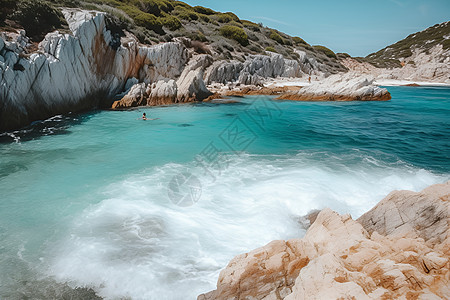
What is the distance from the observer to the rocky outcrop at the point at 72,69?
15.5m

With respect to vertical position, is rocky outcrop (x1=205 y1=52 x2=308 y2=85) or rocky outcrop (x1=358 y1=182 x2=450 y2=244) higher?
rocky outcrop (x1=205 y1=52 x2=308 y2=85)

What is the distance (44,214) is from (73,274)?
3349mm

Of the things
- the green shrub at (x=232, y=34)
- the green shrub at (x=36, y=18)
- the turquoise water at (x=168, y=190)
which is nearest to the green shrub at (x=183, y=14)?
the green shrub at (x=232, y=34)

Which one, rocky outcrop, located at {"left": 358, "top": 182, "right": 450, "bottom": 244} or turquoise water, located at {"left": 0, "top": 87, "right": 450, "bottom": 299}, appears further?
turquoise water, located at {"left": 0, "top": 87, "right": 450, "bottom": 299}

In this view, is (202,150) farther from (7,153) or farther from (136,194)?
(7,153)

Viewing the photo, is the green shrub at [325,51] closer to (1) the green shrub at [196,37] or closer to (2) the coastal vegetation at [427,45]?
(2) the coastal vegetation at [427,45]

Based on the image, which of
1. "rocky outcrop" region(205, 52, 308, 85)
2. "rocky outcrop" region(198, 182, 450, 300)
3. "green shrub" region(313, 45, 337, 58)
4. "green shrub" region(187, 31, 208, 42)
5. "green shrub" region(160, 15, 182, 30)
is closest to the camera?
"rocky outcrop" region(198, 182, 450, 300)

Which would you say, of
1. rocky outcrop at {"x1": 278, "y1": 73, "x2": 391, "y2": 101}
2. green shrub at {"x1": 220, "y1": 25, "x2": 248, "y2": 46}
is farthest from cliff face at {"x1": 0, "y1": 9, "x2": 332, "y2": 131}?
green shrub at {"x1": 220, "y1": 25, "x2": 248, "y2": 46}

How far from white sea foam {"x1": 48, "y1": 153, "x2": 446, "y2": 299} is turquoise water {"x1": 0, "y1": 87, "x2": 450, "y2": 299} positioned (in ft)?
0.13

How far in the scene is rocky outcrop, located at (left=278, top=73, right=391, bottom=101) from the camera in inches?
1325

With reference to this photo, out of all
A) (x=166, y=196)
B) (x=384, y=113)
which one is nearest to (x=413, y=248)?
(x=166, y=196)

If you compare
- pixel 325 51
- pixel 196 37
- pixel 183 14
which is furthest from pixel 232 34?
pixel 325 51

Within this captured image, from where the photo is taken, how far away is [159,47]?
30.3 m

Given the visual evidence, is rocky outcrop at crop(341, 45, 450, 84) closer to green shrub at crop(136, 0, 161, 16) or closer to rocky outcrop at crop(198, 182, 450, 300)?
green shrub at crop(136, 0, 161, 16)
